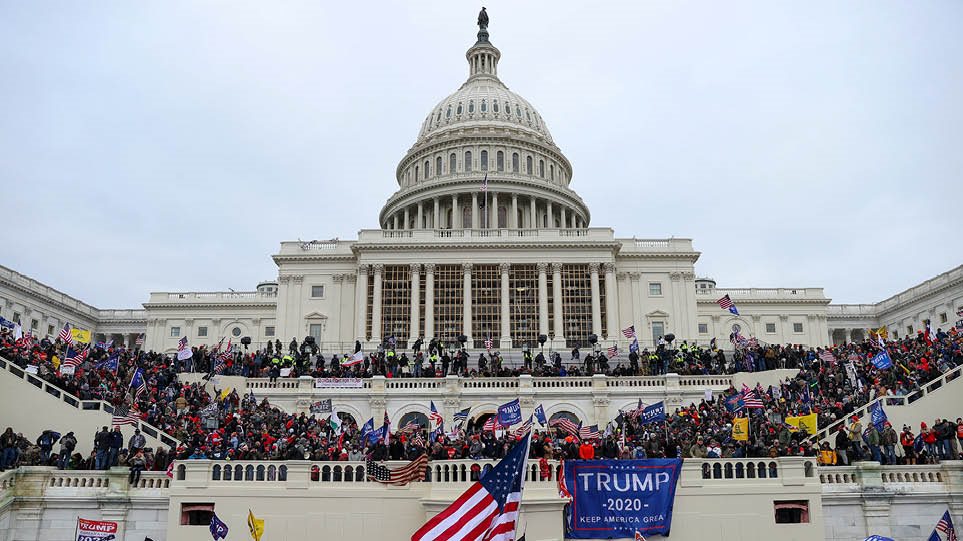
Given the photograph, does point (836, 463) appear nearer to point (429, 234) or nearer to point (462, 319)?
point (462, 319)

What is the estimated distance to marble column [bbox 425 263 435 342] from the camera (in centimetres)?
6581

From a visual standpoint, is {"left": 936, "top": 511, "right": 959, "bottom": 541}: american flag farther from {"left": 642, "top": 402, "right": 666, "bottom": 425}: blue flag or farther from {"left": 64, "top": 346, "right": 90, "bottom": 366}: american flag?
{"left": 64, "top": 346, "right": 90, "bottom": 366}: american flag

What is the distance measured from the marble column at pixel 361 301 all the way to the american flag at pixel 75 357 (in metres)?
27.7

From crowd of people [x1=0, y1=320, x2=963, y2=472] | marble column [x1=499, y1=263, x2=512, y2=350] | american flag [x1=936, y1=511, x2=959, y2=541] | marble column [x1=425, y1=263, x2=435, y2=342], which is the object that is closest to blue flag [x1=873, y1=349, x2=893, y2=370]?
crowd of people [x1=0, y1=320, x2=963, y2=472]

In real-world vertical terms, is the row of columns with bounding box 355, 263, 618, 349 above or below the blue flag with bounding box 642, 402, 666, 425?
above

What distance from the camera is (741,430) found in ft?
87.0

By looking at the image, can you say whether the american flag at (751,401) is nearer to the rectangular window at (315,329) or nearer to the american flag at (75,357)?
the american flag at (75,357)

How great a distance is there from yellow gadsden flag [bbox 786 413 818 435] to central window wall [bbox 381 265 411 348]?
138ft

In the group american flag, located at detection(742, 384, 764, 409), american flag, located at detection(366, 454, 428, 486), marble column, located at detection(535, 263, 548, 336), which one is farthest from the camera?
marble column, located at detection(535, 263, 548, 336)

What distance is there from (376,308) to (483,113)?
40434 mm

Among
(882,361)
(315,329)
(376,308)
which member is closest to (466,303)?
(376,308)

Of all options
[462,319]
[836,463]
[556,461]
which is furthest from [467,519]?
[462,319]

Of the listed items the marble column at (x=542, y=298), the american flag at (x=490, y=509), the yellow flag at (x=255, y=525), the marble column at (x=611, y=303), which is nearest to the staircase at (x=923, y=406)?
the american flag at (x=490, y=509)

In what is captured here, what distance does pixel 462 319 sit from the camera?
6625 cm
